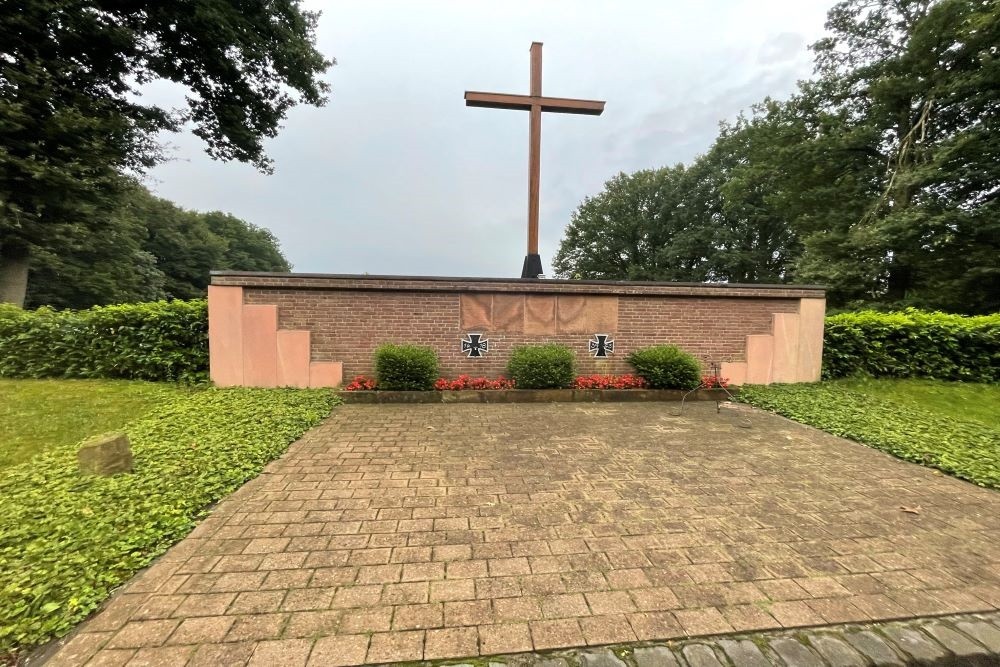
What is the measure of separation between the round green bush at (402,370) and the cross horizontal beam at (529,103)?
17.4ft

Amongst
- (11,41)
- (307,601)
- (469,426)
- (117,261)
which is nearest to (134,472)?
(307,601)

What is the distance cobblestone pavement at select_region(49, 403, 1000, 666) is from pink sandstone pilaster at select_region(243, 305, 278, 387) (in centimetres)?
348

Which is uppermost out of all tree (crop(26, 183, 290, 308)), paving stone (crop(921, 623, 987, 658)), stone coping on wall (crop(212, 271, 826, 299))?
tree (crop(26, 183, 290, 308))

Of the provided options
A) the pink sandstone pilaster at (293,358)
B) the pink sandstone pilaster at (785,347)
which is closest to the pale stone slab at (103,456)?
the pink sandstone pilaster at (293,358)

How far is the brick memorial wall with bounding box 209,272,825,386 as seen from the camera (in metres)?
7.22

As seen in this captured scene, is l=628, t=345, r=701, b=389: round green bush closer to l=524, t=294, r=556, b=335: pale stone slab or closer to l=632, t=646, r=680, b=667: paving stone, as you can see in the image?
l=524, t=294, r=556, b=335: pale stone slab

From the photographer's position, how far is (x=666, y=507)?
316 cm

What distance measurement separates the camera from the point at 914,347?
8328 millimetres

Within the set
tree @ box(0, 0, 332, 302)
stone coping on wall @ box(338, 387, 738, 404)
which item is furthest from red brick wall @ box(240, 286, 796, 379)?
tree @ box(0, 0, 332, 302)

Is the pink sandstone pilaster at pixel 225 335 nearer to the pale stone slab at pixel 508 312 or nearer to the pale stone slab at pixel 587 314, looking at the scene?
the pale stone slab at pixel 508 312

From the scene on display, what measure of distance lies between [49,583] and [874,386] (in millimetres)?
11094

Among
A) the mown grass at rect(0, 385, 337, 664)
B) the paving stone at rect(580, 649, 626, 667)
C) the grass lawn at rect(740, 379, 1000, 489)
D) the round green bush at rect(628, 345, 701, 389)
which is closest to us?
the paving stone at rect(580, 649, 626, 667)

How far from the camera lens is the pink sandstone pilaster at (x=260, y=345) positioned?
7.20 meters

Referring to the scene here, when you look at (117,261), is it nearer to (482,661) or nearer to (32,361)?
(32,361)
